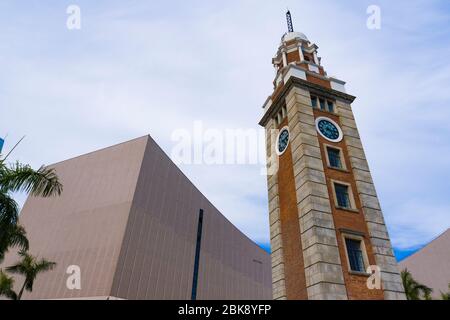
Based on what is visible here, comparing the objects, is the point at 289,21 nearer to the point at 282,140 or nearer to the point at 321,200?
the point at 282,140

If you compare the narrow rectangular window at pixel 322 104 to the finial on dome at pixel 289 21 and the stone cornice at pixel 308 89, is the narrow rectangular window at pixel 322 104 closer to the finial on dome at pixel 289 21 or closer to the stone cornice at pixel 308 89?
the stone cornice at pixel 308 89

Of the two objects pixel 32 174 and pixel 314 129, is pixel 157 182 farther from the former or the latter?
pixel 32 174

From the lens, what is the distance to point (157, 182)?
139ft

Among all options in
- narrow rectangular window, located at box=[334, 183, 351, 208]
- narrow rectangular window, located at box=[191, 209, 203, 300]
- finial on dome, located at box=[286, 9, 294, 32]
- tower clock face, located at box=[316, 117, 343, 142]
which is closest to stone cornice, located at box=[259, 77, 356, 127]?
tower clock face, located at box=[316, 117, 343, 142]

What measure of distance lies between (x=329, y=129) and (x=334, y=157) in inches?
84.9

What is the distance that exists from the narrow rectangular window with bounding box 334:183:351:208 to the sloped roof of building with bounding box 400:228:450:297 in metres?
44.1

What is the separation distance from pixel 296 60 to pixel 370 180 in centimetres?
1199

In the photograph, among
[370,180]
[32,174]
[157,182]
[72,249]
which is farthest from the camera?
[157,182]

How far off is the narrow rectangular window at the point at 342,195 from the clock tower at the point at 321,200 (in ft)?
0.19

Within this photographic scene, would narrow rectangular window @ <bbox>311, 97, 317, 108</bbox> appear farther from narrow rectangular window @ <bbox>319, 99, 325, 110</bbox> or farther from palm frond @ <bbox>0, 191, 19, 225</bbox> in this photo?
palm frond @ <bbox>0, 191, 19, 225</bbox>

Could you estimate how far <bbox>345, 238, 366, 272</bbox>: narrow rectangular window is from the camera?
15040 mm

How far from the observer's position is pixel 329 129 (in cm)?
2061

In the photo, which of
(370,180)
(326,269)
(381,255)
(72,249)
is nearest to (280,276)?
(326,269)

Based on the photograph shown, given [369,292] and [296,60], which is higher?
[296,60]
